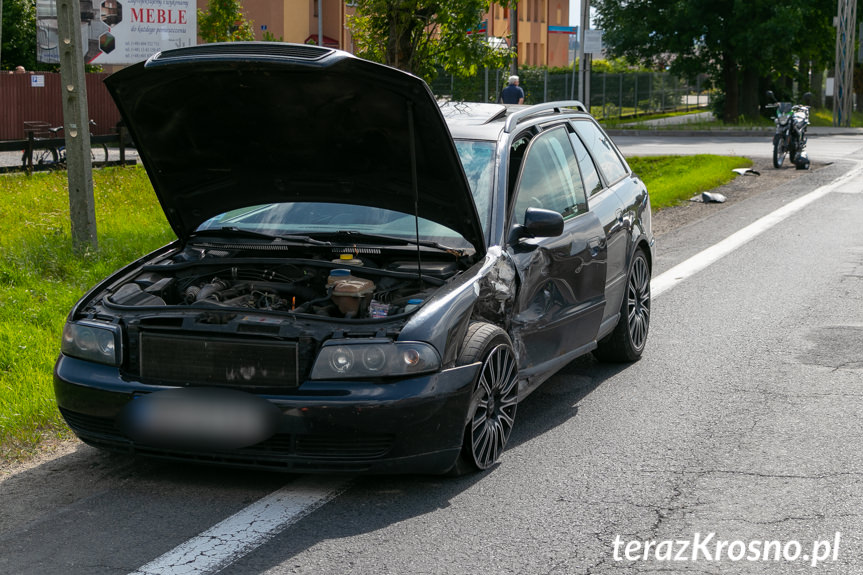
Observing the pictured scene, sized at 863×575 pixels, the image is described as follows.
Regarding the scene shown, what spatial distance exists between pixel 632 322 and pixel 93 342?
3.63 m

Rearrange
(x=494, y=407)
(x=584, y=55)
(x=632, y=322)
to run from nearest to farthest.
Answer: (x=494, y=407) → (x=632, y=322) → (x=584, y=55)

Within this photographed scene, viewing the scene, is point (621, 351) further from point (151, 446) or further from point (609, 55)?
point (609, 55)

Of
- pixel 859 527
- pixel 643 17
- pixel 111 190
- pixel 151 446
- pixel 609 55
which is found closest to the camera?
pixel 859 527

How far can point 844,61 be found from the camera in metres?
39.2

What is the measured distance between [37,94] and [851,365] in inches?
1112

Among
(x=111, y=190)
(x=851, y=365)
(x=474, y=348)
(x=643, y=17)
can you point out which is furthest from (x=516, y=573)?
(x=643, y=17)

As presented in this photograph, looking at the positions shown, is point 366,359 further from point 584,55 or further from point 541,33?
point 541,33

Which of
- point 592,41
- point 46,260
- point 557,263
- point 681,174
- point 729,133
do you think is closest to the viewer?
point 557,263

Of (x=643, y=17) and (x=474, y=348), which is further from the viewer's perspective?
(x=643, y=17)

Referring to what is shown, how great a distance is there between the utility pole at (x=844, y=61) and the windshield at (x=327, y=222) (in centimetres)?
3616

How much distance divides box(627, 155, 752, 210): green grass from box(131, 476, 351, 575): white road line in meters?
11.4

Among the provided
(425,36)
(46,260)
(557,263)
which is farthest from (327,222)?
(425,36)

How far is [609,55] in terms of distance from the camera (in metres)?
46.7

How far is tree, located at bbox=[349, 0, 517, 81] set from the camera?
42.7 ft
